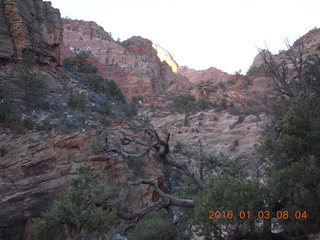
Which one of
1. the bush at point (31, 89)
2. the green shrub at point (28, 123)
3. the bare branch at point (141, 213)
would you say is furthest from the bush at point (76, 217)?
the bush at point (31, 89)

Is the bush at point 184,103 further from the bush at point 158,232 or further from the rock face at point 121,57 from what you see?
the bush at point 158,232

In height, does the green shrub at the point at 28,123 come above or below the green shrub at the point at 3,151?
above

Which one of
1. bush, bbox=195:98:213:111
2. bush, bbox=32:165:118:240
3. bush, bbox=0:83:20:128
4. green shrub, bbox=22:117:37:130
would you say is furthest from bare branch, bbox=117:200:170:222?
bush, bbox=195:98:213:111

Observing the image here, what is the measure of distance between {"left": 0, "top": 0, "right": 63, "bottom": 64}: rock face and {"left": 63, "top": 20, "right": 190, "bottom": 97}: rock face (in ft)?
93.9

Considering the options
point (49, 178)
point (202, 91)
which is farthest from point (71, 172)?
point (202, 91)

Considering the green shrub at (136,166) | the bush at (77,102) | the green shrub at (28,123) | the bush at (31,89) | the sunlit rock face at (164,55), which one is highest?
the sunlit rock face at (164,55)

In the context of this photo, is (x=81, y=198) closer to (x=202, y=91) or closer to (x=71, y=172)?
(x=71, y=172)

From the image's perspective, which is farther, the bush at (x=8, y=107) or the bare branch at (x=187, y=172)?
the bush at (x=8, y=107)

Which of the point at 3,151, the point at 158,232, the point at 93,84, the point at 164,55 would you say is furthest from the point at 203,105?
the point at 164,55

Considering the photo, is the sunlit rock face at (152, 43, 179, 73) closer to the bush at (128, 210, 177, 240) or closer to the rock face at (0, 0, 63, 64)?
the rock face at (0, 0, 63, 64)

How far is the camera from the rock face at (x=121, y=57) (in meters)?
53.5
